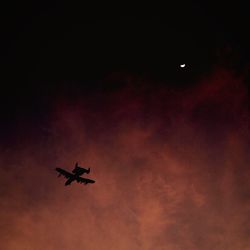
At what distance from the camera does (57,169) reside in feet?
145

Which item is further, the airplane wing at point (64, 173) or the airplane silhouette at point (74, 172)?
the airplane wing at point (64, 173)

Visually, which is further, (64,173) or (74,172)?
(64,173)

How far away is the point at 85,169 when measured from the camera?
4391 centimetres

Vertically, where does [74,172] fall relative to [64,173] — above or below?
above

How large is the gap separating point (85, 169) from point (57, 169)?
392cm

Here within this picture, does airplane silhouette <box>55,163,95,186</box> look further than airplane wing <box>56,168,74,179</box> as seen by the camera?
No
